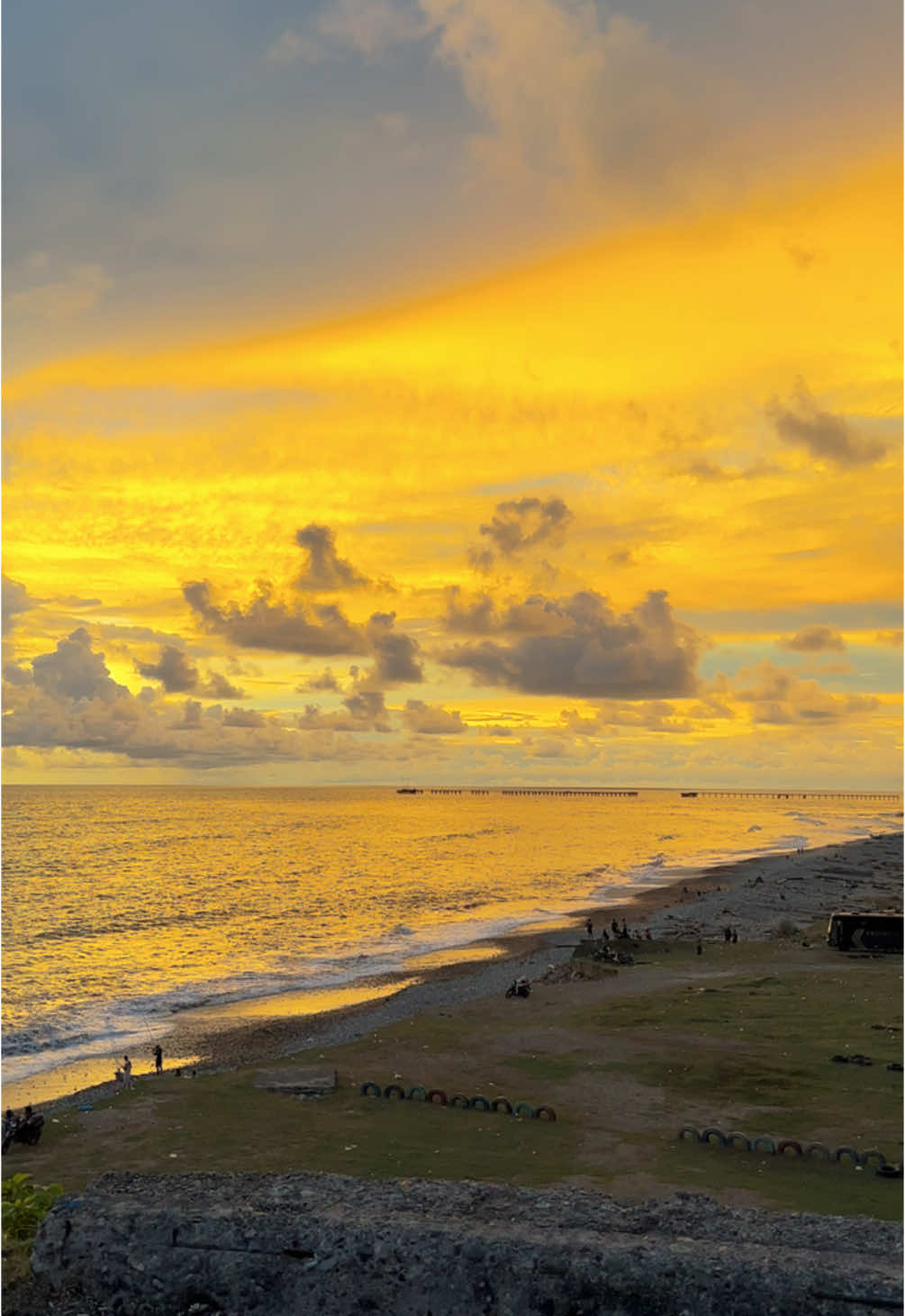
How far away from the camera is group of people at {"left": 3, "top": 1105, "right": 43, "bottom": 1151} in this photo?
31102 millimetres

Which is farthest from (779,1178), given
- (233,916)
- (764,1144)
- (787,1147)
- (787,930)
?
(233,916)

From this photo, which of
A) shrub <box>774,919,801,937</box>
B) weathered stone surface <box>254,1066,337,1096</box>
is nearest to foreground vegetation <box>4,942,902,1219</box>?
weathered stone surface <box>254,1066,337,1096</box>

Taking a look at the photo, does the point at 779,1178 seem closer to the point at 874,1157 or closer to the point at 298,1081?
the point at 874,1157

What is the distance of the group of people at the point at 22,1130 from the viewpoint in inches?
1224

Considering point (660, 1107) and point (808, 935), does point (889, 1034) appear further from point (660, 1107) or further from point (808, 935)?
point (808, 935)

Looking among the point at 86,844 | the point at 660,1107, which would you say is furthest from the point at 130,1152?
the point at 86,844

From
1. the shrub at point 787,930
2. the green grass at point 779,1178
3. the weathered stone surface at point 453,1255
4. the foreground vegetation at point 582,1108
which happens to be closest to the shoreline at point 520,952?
the shrub at point 787,930

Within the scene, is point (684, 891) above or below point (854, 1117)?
below

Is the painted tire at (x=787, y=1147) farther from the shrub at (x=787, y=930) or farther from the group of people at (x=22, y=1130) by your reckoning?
the shrub at (x=787, y=930)

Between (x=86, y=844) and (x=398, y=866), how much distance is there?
7199 cm

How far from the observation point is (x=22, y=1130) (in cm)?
3141

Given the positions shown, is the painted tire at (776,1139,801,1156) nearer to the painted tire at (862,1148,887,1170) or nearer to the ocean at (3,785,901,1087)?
the painted tire at (862,1148,887,1170)

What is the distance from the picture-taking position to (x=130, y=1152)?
1189 inches

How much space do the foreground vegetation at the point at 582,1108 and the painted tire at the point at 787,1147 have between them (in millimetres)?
404
